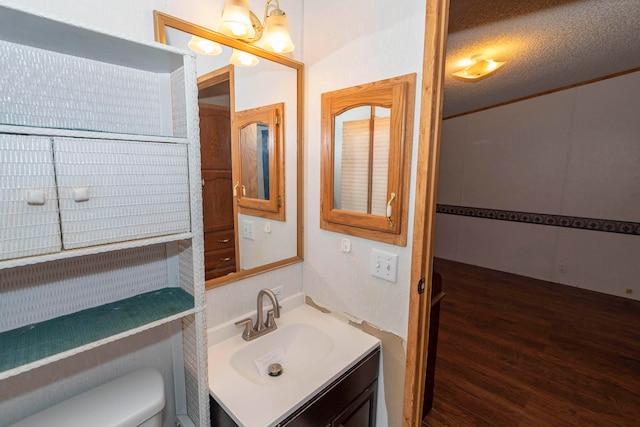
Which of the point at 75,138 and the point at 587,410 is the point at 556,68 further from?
the point at 75,138

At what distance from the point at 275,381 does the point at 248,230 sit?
685 millimetres

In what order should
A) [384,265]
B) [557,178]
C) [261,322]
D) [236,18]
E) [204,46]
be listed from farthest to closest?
[557,178] → [261,322] → [384,265] → [204,46] → [236,18]

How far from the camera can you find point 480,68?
2326 mm

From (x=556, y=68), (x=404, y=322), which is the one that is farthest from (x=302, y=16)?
(x=556, y=68)

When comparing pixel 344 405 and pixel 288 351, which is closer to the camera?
pixel 344 405

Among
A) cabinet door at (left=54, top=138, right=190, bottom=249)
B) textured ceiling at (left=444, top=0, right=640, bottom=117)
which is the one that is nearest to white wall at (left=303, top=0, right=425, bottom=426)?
textured ceiling at (left=444, top=0, right=640, bottom=117)

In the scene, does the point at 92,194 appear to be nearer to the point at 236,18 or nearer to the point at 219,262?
the point at 219,262

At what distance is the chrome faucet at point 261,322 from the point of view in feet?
4.43

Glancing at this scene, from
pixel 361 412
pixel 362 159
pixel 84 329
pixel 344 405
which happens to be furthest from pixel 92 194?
pixel 361 412

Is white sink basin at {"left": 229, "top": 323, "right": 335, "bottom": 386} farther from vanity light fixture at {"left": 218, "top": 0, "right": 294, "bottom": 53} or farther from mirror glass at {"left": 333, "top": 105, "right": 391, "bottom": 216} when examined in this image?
vanity light fixture at {"left": 218, "top": 0, "right": 294, "bottom": 53}

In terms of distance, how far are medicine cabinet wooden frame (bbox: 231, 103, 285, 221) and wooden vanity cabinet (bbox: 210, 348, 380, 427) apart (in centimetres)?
82

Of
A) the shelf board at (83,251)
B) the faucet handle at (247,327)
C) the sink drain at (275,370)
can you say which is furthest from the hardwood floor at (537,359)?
the shelf board at (83,251)

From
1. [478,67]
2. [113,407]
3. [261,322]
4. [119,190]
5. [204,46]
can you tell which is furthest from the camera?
[478,67]

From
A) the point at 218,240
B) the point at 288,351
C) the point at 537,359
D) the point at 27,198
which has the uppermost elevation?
the point at 27,198
